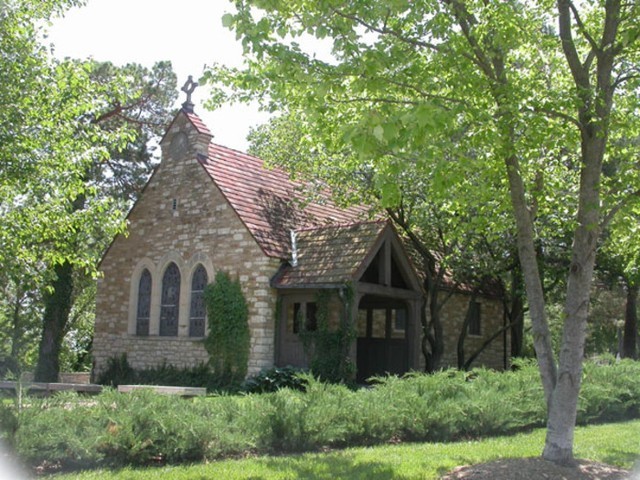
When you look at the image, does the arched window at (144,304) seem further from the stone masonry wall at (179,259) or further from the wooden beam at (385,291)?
the wooden beam at (385,291)

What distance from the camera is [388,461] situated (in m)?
8.61

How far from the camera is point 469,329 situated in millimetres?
24656

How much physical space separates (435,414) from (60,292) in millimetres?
16866

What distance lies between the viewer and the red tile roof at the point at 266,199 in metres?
18.4

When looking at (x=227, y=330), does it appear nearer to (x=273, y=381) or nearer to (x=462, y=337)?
(x=273, y=381)

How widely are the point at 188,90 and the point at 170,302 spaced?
635cm

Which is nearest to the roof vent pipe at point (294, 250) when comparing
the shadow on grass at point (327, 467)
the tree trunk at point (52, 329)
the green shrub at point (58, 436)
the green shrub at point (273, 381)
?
the green shrub at point (273, 381)

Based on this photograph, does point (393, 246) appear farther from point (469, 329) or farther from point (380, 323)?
point (469, 329)

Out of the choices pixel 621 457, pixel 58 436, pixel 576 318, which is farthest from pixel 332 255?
pixel 58 436

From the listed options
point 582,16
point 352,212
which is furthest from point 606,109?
point 352,212

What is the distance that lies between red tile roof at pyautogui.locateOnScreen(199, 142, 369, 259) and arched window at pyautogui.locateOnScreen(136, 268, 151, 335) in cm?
406

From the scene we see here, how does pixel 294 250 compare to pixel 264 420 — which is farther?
pixel 294 250

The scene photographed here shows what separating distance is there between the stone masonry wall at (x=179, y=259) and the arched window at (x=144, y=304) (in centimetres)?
18

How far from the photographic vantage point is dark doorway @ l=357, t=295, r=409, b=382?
19.2 m
